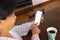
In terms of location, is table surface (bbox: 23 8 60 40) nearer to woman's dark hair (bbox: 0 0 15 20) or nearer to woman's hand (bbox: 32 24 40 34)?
woman's hand (bbox: 32 24 40 34)

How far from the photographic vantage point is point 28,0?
3424mm

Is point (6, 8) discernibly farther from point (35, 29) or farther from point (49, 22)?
point (49, 22)

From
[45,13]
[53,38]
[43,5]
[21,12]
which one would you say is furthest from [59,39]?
[43,5]

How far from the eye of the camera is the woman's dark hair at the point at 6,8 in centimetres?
93

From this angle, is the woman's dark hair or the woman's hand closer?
the woman's dark hair

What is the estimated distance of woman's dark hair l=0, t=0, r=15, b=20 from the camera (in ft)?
3.06

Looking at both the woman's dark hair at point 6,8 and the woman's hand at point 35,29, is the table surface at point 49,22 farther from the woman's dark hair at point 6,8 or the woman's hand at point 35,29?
the woman's dark hair at point 6,8

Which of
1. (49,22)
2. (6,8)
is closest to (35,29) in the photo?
(49,22)

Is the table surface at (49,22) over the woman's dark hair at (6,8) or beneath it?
beneath

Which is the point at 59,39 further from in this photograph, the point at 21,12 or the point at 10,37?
the point at 21,12

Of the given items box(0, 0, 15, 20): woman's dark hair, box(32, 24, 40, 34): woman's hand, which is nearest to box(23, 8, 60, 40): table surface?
box(32, 24, 40, 34): woman's hand

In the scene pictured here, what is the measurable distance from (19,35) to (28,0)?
2.27 meters

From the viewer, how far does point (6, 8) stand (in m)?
0.94

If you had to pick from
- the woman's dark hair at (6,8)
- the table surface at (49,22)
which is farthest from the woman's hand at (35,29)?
the woman's dark hair at (6,8)
